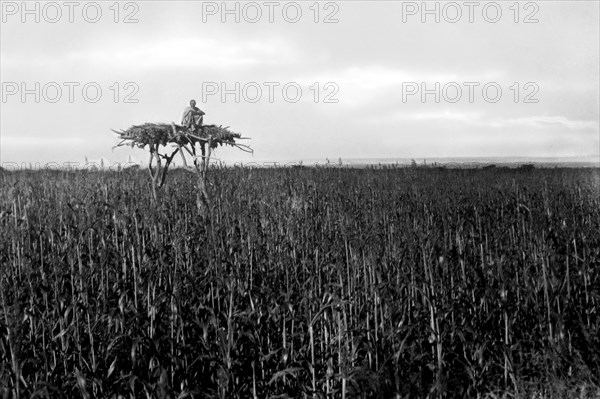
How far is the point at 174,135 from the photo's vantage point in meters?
9.77

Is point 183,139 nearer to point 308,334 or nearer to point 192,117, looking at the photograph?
point 192,117

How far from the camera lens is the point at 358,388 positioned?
3.23 m

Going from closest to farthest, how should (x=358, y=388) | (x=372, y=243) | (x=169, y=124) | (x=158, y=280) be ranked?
(x=358, y=388), (x=372, y=243), (x=158, y=280), (x=169, y=124)

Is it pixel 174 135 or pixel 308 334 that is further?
pixel 174 135

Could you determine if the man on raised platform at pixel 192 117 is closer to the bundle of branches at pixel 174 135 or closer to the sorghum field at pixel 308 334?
the bundle of branches at pixel 174 135

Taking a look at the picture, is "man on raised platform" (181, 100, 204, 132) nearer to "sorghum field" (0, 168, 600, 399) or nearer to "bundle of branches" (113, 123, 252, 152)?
"bundle of branches" (113, 123, 252, 152)

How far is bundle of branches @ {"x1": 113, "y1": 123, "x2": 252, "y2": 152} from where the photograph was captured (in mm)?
9867

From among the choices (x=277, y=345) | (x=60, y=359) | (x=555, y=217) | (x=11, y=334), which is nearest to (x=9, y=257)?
(x=60, y=359)

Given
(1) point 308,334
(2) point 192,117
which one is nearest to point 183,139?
(2) point 192,117

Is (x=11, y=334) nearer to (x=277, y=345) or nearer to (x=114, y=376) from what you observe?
(x=114, y=376)

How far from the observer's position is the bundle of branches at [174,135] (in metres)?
9.87

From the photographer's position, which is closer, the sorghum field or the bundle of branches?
the sorghum field

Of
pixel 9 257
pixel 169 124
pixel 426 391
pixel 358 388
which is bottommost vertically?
pixel 426 391

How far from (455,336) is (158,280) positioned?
280 centimetres
